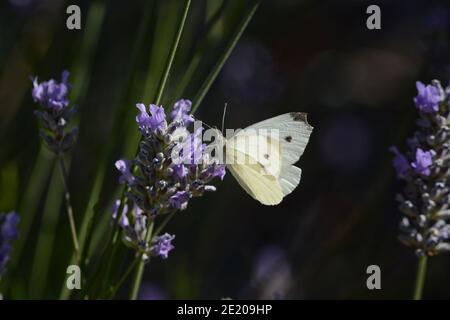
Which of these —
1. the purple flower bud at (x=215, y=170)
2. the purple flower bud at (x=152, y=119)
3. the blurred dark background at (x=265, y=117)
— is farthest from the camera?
the blurred dark background at (x=265, y=117)

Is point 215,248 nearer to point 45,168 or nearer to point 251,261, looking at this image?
point 251,261

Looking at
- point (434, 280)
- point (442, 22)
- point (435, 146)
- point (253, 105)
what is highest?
point (442, 22)

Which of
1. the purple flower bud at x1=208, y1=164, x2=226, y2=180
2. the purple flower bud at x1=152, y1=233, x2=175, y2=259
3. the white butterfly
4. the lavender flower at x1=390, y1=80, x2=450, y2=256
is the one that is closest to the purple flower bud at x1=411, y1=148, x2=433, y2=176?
the lavender flower at x1=390, y1=80, x2=450, y2=256

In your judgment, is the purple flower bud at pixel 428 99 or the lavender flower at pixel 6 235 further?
Answer: the purple flower bud at pixel 428 99

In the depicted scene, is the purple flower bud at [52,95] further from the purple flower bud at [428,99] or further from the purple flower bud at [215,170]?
the purple flower bud at [428,99]

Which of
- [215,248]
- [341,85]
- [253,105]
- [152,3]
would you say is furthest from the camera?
[341,85]

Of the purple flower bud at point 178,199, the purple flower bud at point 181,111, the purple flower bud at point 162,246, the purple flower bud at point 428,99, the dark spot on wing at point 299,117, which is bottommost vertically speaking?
the purple flower bud at point 162,246

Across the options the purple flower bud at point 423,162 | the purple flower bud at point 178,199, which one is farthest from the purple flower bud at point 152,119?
the purple flower bud at point 423,162

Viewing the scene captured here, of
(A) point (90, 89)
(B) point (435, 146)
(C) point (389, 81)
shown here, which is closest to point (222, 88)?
(A) point (90, 89)
